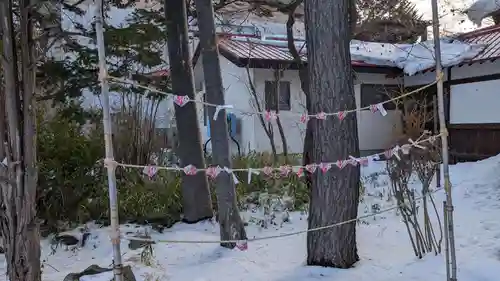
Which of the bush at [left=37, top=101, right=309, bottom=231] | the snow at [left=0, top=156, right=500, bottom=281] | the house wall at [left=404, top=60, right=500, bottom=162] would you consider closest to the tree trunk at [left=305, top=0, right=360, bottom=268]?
the snow at [left=0, top=156, right=500, bottom=281]

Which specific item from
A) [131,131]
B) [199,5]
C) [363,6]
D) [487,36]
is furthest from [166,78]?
[487,36]

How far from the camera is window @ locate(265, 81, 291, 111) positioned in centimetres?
1085

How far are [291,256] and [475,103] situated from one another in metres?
7.19

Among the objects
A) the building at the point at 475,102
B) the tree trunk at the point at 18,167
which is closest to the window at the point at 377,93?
the building at the point at 475,102

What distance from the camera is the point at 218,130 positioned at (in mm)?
4609

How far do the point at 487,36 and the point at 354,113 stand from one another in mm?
8485

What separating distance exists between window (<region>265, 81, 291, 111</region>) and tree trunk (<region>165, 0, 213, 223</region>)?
4.84 meters

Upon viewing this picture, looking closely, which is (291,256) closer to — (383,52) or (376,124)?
(376,124)

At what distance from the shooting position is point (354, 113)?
151 inches

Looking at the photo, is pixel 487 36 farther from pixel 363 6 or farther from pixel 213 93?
pixel 213 93

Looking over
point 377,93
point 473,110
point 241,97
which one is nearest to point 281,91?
point 241,97

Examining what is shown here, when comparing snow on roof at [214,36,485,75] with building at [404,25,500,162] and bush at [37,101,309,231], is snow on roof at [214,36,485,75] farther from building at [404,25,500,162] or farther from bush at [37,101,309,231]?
bush at [37,101,309,231]

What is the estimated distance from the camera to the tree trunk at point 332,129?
3754mm

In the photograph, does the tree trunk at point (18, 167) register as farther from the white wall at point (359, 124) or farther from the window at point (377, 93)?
the window at point (377, 93)
